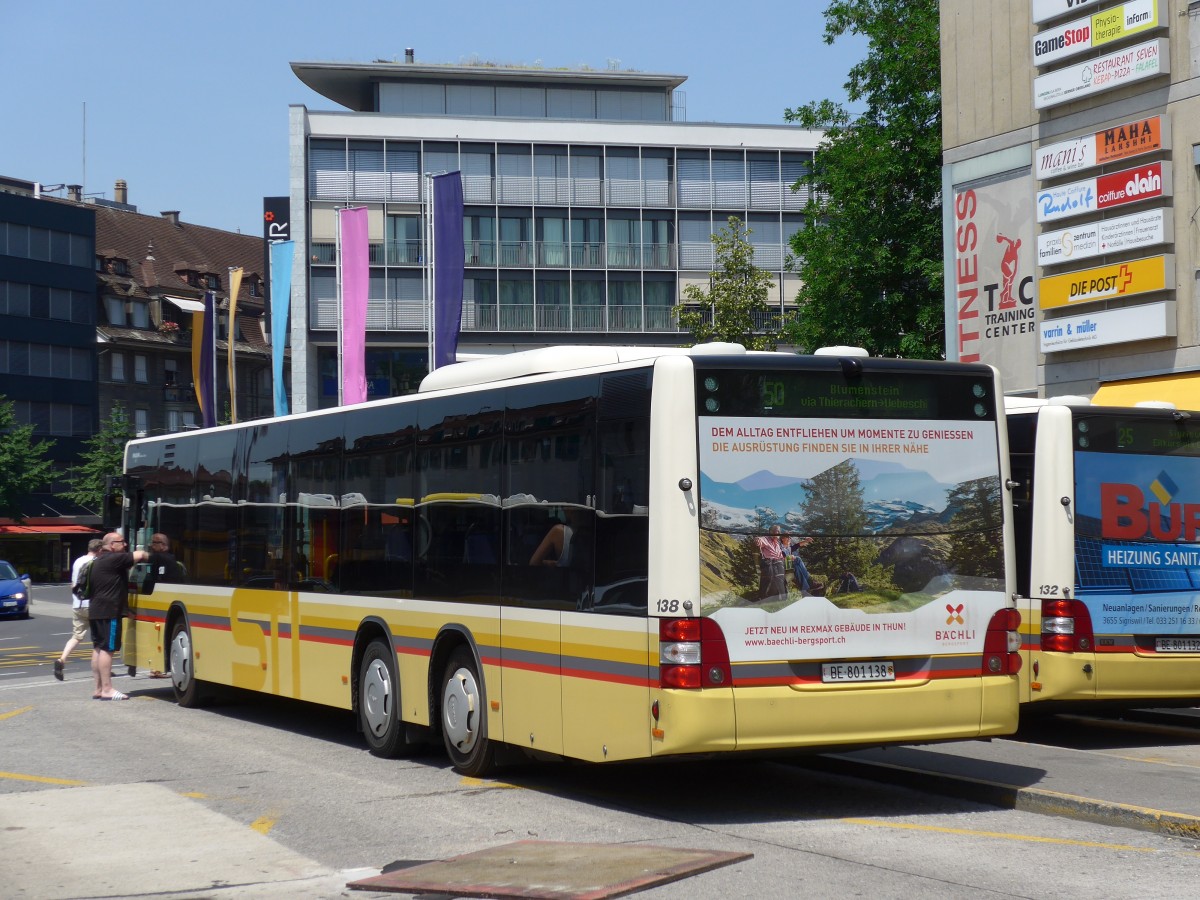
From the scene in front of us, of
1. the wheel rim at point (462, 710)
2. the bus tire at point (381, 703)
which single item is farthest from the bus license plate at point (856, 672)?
the bus tire at point (381, 703)

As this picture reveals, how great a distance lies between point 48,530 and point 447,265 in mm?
57452

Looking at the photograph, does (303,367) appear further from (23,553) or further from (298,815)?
(298,815)

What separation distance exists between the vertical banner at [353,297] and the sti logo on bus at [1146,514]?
18.7 metres

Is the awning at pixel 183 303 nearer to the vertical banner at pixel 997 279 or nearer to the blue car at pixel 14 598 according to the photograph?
the blue car at pixel 14 598

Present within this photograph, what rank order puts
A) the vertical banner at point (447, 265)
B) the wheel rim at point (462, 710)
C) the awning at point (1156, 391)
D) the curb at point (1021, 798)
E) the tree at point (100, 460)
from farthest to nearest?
the tree at point (100, 460) < the vertical banner at point (447, 265) < the awning at point (1156, 391) < the wheel rim at point (462, 710) < the curb at point (1021, 798)

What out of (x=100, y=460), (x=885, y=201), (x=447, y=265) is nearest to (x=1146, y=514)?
(x=447, y=265)

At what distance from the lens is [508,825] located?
32.1ft

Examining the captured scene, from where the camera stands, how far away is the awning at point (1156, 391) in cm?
2516

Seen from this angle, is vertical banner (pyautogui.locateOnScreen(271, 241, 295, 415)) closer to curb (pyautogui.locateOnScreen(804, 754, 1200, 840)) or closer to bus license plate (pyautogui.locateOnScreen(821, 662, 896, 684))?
curb (pyautogui.locateOnScreen(804, 754, 1200, 840))

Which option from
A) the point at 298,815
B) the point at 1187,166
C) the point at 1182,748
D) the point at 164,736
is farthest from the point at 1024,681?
the point at 1187,166

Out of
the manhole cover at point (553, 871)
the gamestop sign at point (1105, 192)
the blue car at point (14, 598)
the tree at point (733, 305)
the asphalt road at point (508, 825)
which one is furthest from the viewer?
the blue car at point (14, 598)

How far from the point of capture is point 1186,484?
47.5ft

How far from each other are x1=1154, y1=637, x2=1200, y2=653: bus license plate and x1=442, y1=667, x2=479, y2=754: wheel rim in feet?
19.2

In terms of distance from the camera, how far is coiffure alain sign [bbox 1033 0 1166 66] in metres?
25.8
